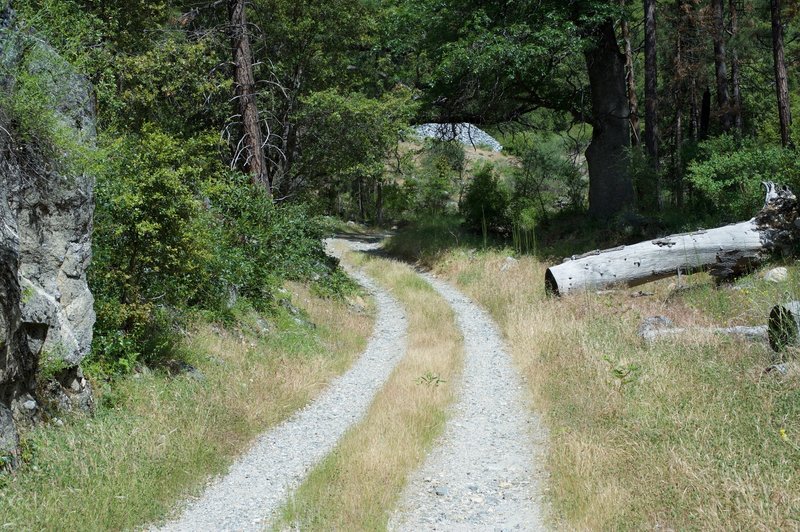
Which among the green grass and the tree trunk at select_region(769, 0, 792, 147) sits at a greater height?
the tree trunk at select_region(769, 0, 792, 147)

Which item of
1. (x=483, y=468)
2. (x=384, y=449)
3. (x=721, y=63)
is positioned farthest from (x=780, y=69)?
(x=384, y=449)

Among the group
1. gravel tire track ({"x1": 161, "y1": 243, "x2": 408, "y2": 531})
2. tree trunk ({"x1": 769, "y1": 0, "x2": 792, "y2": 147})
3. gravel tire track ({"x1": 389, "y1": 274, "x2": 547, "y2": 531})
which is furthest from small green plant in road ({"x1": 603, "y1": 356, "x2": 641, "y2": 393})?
tree trunk ({"x1": 769, "y1": 0, "x2": 792, "y2": 147})

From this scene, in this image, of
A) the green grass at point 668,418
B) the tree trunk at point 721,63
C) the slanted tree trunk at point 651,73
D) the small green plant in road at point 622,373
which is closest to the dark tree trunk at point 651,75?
the slanted tree trunk at point 651,73

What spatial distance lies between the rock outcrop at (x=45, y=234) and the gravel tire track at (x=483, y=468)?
3.60 metres

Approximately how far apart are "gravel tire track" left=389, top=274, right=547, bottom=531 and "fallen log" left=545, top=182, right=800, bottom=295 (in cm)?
377

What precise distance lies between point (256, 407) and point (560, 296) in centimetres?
698

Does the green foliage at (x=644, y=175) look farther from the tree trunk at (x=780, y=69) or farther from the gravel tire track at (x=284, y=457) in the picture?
the gravel tire track at (x=284, y=457)

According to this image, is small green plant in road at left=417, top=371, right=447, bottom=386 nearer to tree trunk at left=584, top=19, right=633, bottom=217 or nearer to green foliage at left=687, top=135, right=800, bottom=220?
green foliage at left=687, top=135, right=800, bottom=220

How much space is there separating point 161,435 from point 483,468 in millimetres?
3232

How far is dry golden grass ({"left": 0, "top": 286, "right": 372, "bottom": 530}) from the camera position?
5.48 m

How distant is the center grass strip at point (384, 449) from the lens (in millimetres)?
5688

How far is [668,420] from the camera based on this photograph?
20.6ft

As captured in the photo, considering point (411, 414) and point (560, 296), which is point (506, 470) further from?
point (560, 296)

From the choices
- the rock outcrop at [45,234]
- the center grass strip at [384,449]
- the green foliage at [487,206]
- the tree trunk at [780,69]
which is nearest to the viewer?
the center grass strip at [384,449]
